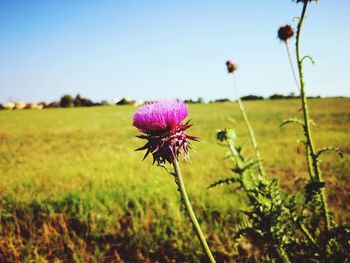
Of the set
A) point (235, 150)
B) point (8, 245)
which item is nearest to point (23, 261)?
point (8, 245)

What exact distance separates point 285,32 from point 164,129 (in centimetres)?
234

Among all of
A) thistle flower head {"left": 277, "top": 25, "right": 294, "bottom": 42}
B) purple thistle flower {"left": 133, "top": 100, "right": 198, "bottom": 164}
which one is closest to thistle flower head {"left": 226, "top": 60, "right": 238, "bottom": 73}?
thistle flower head {"left": 277, "top": 25, "right": 294, "bottom": 42}

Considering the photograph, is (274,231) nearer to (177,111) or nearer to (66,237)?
(177,111)

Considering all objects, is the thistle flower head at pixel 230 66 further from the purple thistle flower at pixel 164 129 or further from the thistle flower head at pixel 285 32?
the purple thistle flower at pixel 164 129

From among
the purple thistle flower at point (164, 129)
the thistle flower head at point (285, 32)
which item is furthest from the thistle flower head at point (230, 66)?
the purple thistle flower at point (164, 129)

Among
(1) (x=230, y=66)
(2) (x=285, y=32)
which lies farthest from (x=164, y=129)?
(1) (x=230, y=66)

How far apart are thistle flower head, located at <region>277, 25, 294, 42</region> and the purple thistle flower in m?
2.15

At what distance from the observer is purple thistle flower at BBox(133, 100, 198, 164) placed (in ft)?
5.65

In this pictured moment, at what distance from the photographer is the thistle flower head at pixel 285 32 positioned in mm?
3412

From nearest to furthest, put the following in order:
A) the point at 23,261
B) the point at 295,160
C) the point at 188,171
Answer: the point at 23,261, the point at 188,171, the point at 295,160

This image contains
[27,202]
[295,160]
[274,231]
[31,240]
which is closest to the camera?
[274,231]

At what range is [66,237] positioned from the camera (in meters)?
3.71

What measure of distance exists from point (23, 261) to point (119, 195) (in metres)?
1.95

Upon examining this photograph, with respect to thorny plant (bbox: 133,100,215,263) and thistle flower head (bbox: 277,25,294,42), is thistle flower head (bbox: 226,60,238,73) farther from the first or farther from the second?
thorny plant (bbox: 133,100,215,263)
